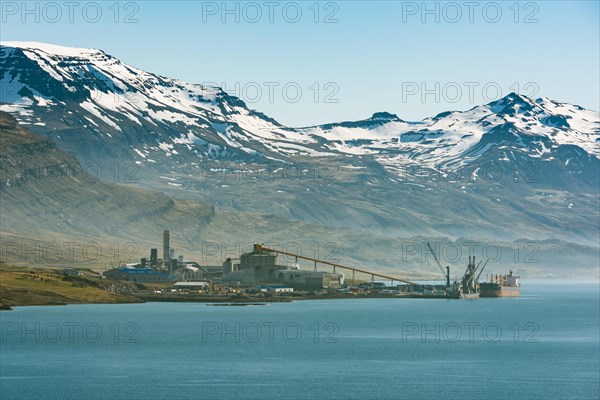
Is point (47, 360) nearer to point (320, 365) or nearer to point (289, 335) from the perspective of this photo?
→ point (320, 365)

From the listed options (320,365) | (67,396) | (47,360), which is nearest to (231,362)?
(320,365)

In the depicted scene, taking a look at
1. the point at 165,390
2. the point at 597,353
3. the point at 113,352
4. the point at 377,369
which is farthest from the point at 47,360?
the point at 597,353

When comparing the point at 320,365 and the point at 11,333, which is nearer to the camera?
the point at 320,365

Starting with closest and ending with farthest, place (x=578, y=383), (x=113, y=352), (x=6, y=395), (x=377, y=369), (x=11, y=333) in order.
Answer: (x=6, y=395) < (x=578, y=383) < (x=377, y=369) < (x=113, y=352) < (x=11, y=333)

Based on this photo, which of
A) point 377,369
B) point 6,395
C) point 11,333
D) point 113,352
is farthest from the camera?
point 11,333

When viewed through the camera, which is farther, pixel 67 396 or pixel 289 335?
pixel 289 335

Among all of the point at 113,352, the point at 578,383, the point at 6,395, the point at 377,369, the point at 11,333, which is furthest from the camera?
the point at 11,333

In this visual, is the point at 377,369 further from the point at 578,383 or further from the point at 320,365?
the point at 578,383
